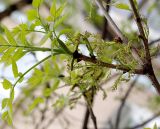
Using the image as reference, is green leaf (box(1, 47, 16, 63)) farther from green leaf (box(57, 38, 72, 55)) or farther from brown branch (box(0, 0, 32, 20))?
brown branch (box(0, 0, 32, 20))

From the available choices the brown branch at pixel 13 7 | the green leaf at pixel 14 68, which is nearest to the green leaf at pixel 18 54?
the green leaf at pixel 14 68

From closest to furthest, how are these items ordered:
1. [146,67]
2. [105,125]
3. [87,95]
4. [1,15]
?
[146,67] → [87,95] → [1,15] → [105,125]

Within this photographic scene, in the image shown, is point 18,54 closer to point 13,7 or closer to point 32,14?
point 32,14

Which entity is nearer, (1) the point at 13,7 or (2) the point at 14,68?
(2) the point at 14,68

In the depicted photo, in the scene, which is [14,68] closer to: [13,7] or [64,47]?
[64,47]

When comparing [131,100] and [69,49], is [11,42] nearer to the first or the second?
[69,49]

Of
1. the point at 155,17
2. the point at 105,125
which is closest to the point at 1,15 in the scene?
the point at 155,17

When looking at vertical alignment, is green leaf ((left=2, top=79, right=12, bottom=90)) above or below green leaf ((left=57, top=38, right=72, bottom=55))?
below

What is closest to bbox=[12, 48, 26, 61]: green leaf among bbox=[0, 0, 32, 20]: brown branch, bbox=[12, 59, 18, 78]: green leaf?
bbox=[12, 59, 18, 78]: green leaf

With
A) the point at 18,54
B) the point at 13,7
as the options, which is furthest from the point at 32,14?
the point at 13,7

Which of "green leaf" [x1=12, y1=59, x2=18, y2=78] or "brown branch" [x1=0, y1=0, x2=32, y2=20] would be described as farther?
"brown branch" [x1=0, y1=0, x2=32, y2=20]

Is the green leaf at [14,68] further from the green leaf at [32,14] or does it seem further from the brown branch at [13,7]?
the brown branch at [13,7]
